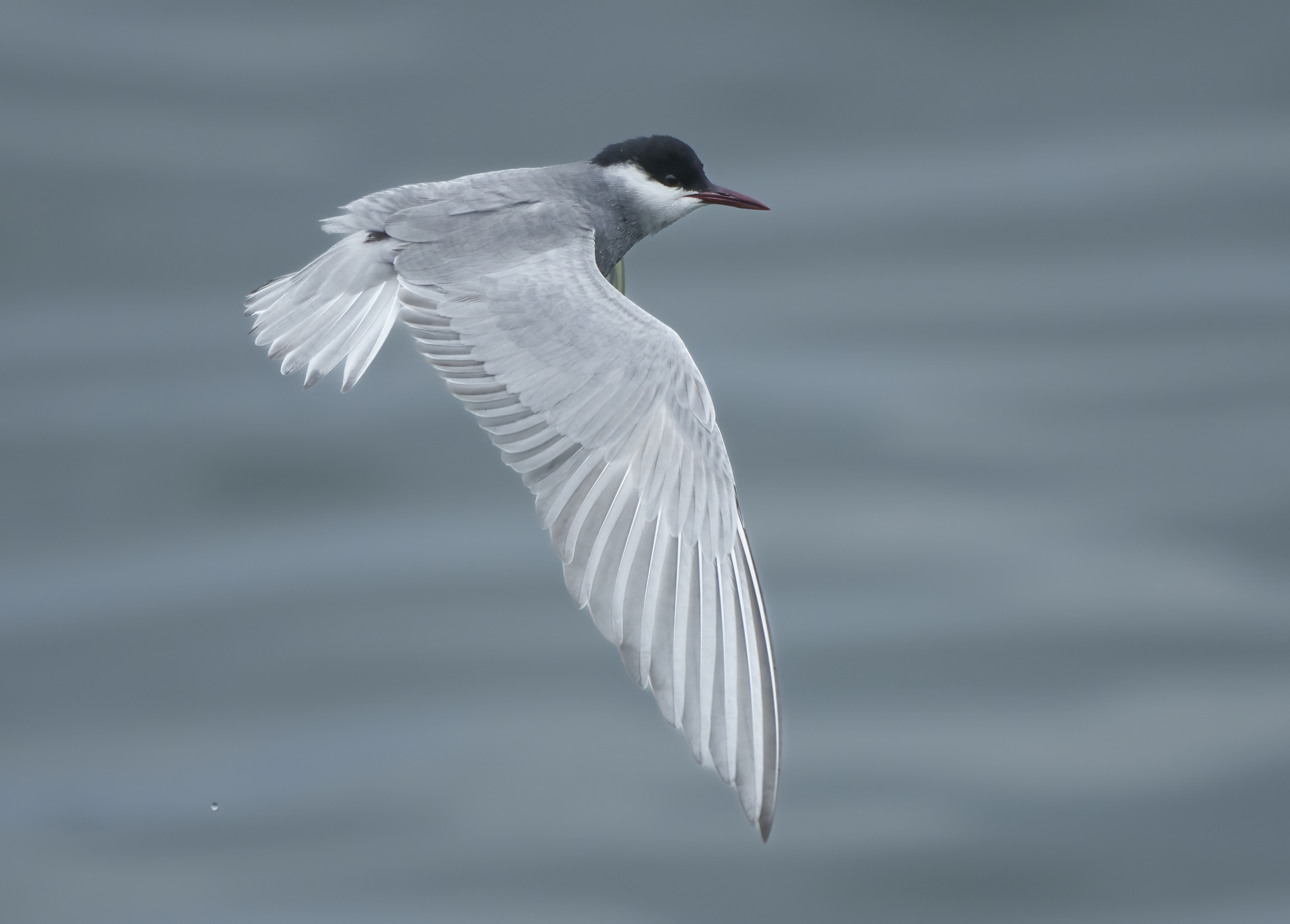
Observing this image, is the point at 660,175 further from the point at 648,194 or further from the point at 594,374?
the point at 594,374

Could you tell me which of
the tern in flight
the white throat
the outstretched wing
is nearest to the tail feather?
the tern in flight

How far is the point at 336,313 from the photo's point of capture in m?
3.50

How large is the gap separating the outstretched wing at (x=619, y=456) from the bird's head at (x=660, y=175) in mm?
380

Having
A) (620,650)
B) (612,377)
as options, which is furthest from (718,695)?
(612,377)

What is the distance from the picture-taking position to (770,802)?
247 cm

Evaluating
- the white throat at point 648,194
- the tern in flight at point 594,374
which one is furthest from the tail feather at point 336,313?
the white throat at point 648,194

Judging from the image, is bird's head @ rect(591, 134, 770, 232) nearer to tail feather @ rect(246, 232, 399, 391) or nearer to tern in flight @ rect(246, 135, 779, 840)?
tern in flight @ rect(246, 135, 779, 840)

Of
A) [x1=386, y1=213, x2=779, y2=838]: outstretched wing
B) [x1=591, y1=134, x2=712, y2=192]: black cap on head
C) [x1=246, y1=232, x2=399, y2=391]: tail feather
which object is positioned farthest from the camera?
[x1=591, y1=134, x2=712, y2=192]: black cap on head

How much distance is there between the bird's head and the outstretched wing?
0.38 meters

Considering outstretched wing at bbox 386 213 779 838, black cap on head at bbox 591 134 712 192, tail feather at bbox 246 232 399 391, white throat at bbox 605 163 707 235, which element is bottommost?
outstretched wing at bbox 386 213 779 838

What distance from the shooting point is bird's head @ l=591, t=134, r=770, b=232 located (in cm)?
390

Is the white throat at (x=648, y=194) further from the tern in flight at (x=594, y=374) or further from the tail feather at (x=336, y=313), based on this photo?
the tail feather at (x=336, y=313)

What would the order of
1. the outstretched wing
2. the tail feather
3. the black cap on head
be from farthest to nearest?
the black cap on head < the tail feather < the outstretched wing

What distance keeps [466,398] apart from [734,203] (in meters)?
1.26
